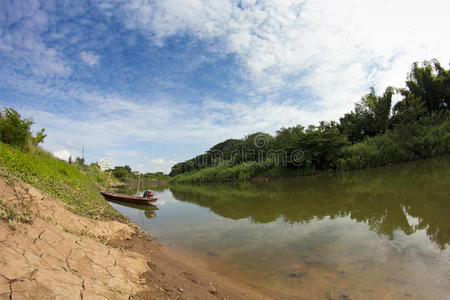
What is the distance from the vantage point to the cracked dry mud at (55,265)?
66.1 inches

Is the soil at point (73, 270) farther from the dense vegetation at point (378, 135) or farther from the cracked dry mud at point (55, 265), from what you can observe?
the dense vegetation at point (378, 135)

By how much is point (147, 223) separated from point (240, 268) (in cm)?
656

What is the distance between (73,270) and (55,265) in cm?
19

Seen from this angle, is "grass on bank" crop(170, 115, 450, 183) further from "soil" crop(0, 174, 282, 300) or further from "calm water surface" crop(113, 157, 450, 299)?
"soil" crop(0, 174, 282, 300)

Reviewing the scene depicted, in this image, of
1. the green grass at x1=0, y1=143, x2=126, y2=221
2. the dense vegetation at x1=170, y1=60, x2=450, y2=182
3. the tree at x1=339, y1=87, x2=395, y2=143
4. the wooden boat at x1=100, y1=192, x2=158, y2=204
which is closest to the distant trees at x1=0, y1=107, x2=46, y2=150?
the green grass at x1=0, y1=143, x2=126, y2=221

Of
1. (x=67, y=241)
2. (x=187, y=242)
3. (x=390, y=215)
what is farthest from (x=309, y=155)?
(x=67, y=241)

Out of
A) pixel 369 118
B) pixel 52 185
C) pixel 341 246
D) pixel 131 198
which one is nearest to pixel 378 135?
pixel 369 118

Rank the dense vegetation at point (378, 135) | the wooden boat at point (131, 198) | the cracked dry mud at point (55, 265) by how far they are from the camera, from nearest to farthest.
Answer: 1. the cracked dry mud at point (55, 265)
2. the wooden boat at point (131, 198)
3. the dense vegetation at point (378, 135)

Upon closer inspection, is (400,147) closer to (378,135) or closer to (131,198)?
Result: (378,135)

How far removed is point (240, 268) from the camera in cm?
414

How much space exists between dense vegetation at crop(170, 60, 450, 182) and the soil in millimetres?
21630

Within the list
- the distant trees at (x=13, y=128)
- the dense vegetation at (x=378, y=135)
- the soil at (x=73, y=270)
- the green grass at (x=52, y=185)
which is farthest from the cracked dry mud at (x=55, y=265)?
the dense vegetation at (x=378, y=135)

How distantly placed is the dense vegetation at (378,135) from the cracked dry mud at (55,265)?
22516 millimetres

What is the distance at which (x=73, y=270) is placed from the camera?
7.34 ft
